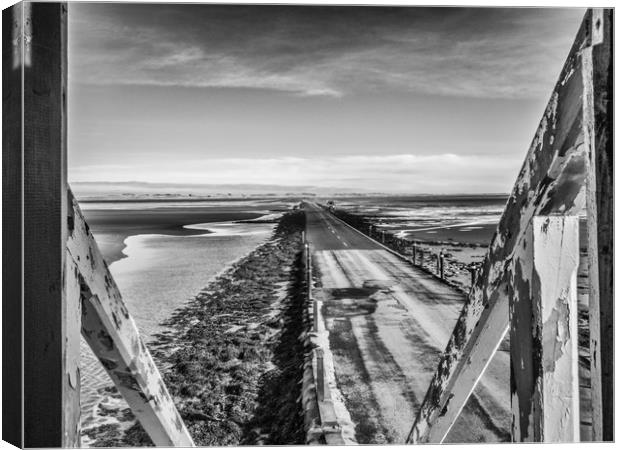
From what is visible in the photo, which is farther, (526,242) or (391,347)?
(391,347)

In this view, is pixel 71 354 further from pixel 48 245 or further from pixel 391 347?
pixel 391 347

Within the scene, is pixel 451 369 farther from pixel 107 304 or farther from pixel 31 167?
pixel 31 167

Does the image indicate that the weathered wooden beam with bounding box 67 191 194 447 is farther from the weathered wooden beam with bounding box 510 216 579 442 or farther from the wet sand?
the wet sand

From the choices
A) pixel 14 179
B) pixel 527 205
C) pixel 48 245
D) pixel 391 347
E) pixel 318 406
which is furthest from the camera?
pixel 391 347

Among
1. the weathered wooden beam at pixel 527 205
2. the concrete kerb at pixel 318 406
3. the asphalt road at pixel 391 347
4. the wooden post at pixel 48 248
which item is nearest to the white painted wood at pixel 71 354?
the wooden post at pixel 48 248

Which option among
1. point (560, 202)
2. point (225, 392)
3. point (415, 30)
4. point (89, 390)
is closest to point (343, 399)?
point (225, 392)

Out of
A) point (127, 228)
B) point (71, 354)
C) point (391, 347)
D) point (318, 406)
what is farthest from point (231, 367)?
point (127, 228)
